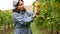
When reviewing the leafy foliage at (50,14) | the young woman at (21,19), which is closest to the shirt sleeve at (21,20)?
the young woman at (21,19)

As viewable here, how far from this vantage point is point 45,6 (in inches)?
58.5

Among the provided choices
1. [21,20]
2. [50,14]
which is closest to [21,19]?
[21,20]

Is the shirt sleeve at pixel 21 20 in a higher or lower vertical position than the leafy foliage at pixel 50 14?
lower

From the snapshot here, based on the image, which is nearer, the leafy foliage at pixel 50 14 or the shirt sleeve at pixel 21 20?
the leafy foliage at pixel 50 14

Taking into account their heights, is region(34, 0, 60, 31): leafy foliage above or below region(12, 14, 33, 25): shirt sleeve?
above

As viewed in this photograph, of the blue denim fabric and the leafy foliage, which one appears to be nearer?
the leafy foliage

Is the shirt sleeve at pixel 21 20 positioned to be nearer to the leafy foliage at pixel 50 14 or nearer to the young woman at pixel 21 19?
the young woman at pixel 21 19

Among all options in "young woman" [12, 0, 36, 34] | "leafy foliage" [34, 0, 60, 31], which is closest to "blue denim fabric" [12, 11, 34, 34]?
"young woman" [12, 0, 36, 34]

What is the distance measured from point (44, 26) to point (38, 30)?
0.14 metres

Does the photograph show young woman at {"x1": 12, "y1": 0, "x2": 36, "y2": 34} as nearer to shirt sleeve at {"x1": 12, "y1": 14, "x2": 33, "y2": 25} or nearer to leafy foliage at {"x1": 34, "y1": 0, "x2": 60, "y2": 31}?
shirt sleeve at {"x1": 12, "y1": 14, "x2": 33, "y2": 25}

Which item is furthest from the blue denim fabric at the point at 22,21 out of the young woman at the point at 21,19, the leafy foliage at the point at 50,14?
the leafy foliage at the point at 50,14

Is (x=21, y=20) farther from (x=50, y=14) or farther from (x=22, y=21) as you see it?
(x=50, y=14)

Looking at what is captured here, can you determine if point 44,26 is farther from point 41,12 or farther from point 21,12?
point 21,12

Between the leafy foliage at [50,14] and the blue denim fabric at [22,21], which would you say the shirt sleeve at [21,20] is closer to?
the blue denim fabric at [22,21]
